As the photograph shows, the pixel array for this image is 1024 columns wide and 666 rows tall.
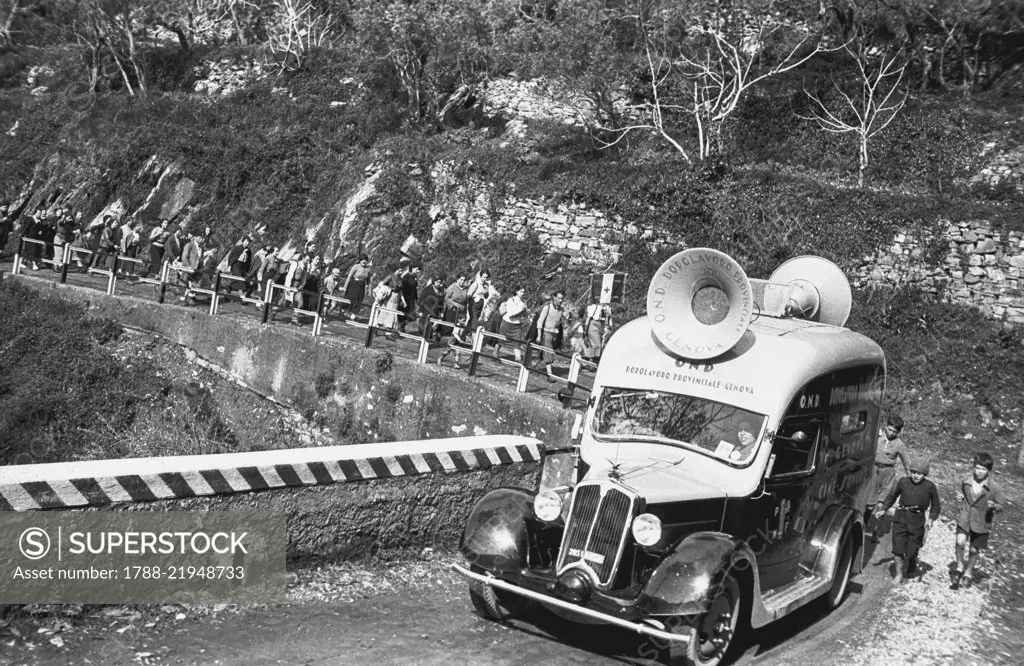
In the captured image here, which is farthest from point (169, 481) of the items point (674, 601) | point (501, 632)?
point (674, 601)

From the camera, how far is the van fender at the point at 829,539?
806cm

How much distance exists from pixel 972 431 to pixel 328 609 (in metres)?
14.2

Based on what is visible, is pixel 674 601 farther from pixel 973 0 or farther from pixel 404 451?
pixel 973 0

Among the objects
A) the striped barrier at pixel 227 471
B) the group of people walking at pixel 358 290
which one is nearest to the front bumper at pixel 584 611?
the striped barrier at pixel 227 471

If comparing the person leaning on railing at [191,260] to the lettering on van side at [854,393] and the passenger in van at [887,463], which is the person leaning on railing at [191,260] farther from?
the lettering on van side at [854,393]

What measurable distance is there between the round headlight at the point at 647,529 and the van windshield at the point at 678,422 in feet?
4.03

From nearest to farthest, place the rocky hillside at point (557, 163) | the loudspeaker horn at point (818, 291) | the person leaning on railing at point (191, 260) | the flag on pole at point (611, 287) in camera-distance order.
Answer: the loudspeaker horn at point (818, 291)
the flag on pole at point (611, 287)
the rocky hillside at point (557, 163)
the person leaning on railing at point (191, 260)

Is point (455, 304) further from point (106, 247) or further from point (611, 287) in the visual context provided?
point (106, 247)

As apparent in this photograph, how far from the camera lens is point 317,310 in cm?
1769

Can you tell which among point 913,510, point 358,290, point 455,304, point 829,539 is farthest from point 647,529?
point 358,290

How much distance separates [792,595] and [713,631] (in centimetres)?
129

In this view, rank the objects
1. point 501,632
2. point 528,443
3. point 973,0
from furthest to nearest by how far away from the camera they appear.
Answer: point 973,0 → point 528,443 → point 501,632

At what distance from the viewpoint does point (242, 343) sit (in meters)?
18.4

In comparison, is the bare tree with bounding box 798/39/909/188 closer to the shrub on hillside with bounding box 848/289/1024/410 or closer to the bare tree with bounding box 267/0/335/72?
the shrub on hillside with bounding box 848/289/1024/410
